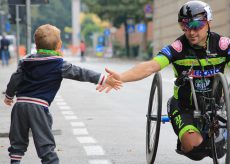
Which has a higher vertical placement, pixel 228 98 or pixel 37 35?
pixel 37 35

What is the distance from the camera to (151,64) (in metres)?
6.39

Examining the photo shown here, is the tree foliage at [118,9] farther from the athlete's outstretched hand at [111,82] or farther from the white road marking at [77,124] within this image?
the athlete's outstretched hand at [111,82]

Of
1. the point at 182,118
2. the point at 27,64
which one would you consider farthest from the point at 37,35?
the point at 182,118

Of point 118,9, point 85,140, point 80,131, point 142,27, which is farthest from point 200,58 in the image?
point 118,9

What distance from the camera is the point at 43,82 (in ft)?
20.1

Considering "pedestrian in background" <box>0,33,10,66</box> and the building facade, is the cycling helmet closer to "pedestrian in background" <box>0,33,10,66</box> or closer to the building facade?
the building facade

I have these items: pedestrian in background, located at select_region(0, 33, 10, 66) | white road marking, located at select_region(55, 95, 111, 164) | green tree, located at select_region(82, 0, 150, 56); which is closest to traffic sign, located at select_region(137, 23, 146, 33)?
green tree, located at select_region(82, 0, 150, 56)

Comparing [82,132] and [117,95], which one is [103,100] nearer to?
[117,95]

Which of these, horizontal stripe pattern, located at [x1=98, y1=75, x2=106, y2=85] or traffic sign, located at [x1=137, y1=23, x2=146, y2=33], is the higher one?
horizontal stripe pattern, located at [x1=98, y1=75, x2=106, y2=85]

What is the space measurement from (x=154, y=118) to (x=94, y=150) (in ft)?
6.17

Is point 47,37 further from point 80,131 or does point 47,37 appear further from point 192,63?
point 80,131

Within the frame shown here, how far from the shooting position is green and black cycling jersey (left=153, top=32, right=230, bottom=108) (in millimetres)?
6461

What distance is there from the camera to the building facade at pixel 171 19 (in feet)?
140

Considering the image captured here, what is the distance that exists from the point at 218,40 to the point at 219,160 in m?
1.11
